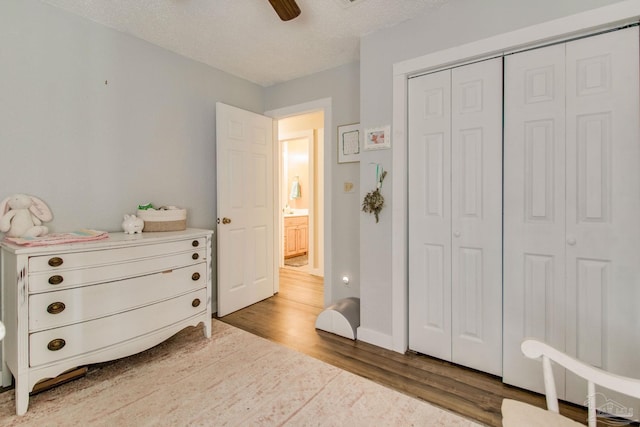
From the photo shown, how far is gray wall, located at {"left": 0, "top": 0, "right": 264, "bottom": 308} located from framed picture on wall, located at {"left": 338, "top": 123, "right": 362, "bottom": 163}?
1.34 meters

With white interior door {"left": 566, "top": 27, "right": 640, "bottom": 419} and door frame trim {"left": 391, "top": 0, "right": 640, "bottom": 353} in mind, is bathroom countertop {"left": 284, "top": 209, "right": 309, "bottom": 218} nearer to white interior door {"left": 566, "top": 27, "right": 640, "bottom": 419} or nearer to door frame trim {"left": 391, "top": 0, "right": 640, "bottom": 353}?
door frame trim {"left": 391, "top": 0, "right": 640, "bottom": 353}

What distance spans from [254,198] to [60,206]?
1.64 metres

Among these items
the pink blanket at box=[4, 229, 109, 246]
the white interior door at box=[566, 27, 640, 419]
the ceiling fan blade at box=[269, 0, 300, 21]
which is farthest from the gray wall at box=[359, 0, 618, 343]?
the pink blanket at box=[4, 229, 109, 246]

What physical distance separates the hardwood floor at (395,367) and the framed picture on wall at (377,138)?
63.9 inches

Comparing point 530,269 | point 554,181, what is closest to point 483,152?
point 554,181

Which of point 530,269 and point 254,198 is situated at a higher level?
point 254,198

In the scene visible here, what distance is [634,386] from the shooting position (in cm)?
85

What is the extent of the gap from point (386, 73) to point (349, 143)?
75cm

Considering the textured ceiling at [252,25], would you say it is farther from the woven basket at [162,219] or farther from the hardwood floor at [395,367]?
the hardwood floor at [395,367]

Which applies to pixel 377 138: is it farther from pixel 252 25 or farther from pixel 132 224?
pixel 132 224

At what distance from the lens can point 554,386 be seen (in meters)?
0.95

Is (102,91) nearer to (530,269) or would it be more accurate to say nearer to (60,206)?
(60,206)

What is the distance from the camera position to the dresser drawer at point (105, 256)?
166cm

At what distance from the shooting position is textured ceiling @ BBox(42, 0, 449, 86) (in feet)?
6.72
